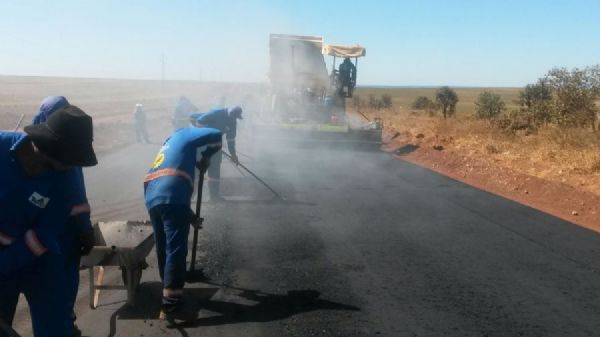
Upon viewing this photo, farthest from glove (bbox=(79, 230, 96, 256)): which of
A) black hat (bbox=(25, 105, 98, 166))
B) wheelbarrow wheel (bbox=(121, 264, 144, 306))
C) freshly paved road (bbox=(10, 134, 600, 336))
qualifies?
wheelbarrow wheel (bbox=(121, 264, 144, 306))

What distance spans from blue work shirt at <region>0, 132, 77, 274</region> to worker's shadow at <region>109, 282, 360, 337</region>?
1.74 metres

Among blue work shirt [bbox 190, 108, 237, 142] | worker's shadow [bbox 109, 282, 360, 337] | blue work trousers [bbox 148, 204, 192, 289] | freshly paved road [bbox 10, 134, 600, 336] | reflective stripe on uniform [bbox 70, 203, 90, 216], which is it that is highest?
blue work shirt [bbox 190, 108, 237, 142]

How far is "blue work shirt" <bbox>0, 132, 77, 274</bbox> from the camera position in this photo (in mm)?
2346

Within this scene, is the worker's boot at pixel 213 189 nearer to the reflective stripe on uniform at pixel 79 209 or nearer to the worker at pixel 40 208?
the reflective stripe on uniform at pixel 79 209

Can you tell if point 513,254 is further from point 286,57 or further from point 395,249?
point 286,57

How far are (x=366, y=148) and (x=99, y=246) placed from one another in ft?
44.2

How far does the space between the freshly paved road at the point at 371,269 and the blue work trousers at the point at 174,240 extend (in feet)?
1.05

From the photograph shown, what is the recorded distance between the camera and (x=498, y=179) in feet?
38.3

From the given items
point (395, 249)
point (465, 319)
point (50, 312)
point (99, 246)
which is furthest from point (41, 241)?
point (395, 249)

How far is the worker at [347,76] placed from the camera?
1904 centimetres

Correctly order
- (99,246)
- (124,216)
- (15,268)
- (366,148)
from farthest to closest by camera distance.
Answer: (366,148)
(124,216)
(99,246)
(15,268)

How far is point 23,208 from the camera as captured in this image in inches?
94.3

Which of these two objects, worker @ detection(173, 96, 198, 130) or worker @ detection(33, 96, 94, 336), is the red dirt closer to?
worker @ detection(173, 96, 198, 130)

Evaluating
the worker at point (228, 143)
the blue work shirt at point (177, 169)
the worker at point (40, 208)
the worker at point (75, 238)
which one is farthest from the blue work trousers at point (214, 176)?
the worker at point (40, 208)
